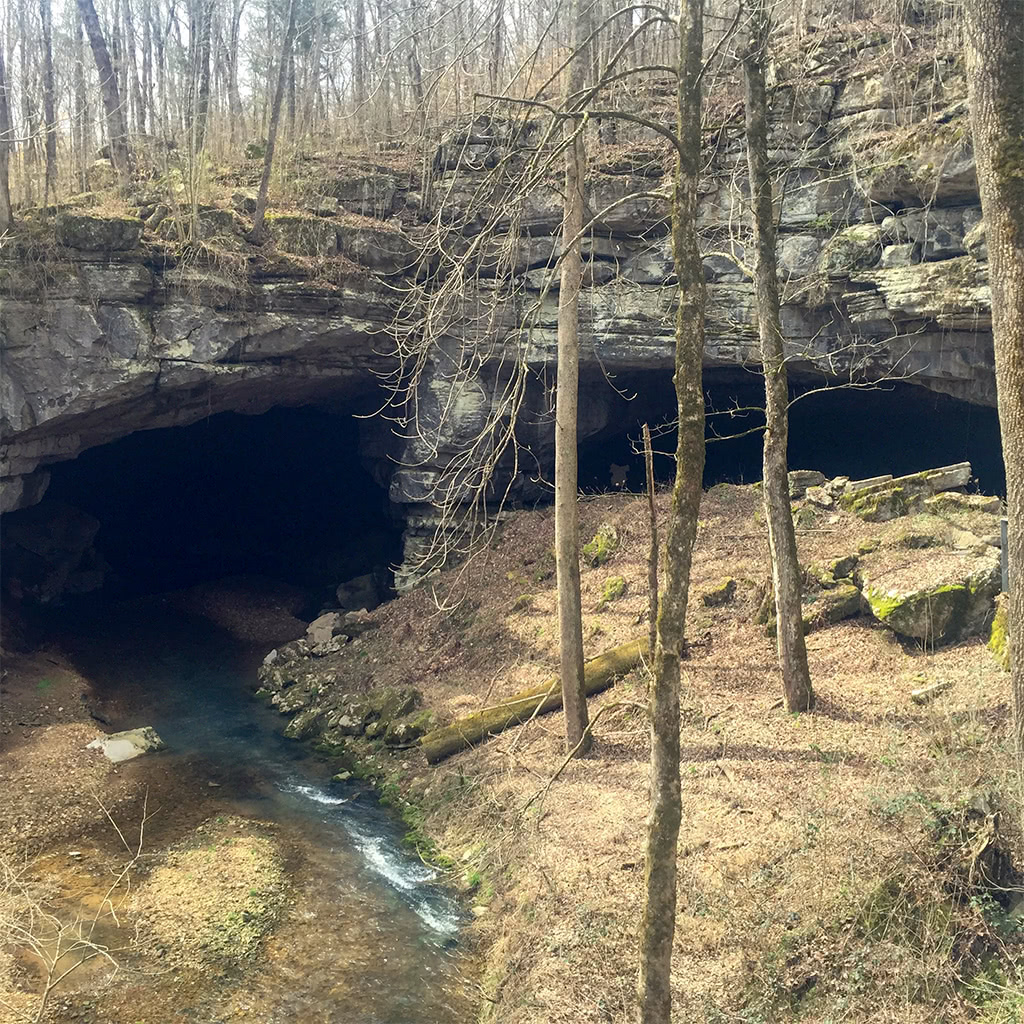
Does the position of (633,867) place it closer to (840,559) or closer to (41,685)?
(840,559)

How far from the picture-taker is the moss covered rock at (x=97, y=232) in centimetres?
1623

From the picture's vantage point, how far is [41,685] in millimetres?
17141

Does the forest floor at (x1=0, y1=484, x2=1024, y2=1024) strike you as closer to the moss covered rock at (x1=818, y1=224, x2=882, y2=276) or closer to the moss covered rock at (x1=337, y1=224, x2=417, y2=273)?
the moss covered rock at (x1=818, y1=224, x2=882, y2=276)

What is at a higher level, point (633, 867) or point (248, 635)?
point (633, 867)

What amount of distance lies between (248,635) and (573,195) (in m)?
17.3

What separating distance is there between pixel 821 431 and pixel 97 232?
700 inches

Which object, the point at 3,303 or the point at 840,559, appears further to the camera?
the point at 3,303

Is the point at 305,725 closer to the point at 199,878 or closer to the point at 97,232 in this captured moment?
the point at 199,878

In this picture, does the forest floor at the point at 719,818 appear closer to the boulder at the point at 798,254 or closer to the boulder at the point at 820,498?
the boulder at the point at 820,498

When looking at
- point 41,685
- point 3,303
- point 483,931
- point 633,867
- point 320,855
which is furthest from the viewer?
point 41,685

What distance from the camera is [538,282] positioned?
1862 centimetres

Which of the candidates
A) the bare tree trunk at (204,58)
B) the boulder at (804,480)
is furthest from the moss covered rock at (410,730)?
the bare tree trunk at (204,58)

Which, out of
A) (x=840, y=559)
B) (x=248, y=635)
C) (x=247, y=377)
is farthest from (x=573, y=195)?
(x=248, y=635)

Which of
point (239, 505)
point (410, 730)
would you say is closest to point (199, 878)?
point (410, 730)
